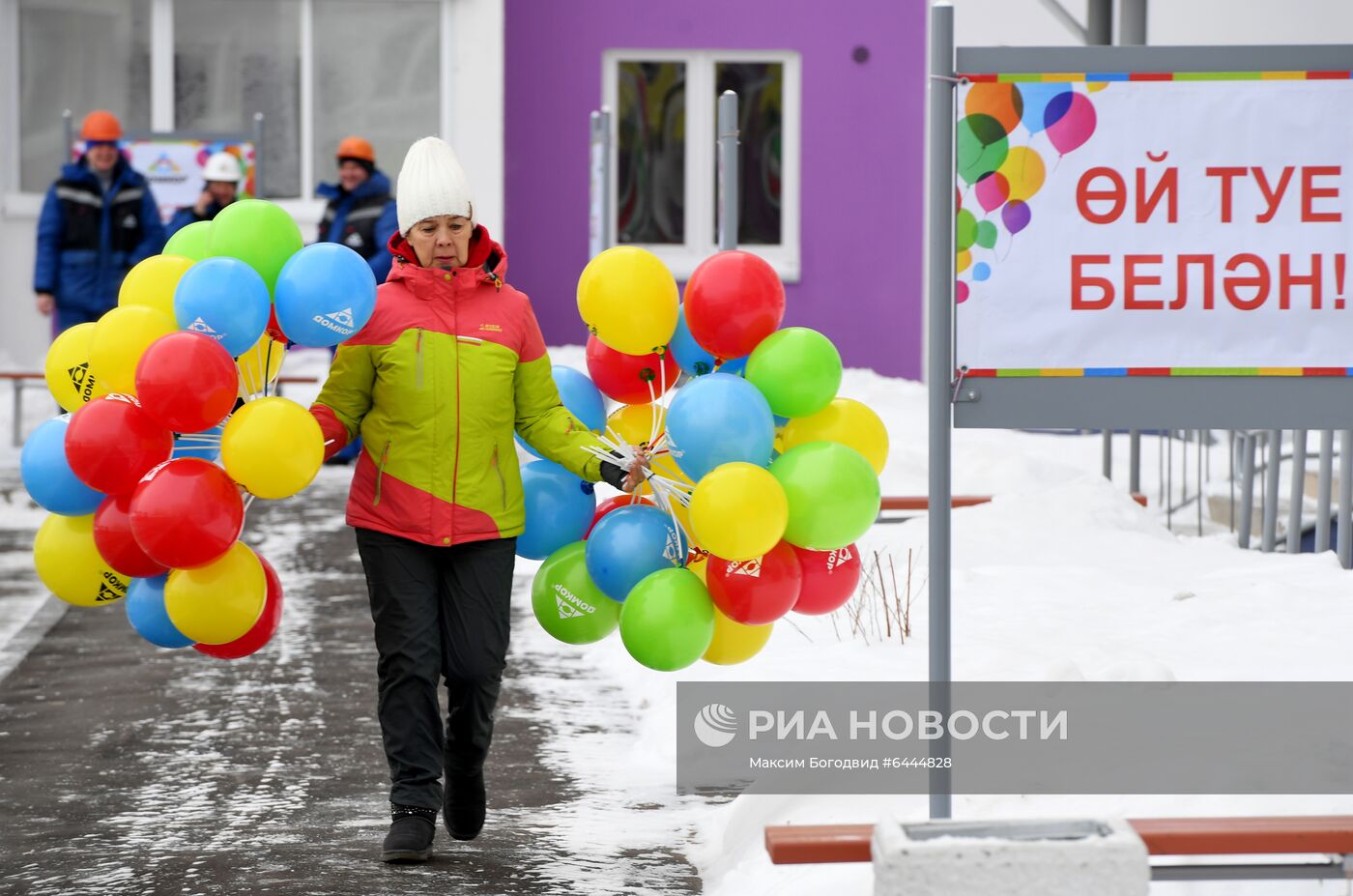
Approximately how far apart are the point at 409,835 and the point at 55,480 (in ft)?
4.21

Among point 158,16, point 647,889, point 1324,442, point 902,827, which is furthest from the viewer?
point 158,16

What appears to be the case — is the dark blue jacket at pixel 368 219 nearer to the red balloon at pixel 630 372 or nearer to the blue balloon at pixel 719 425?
the red balloon at pixel 630 372

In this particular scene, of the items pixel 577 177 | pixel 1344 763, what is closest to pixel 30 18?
pixel 577 177

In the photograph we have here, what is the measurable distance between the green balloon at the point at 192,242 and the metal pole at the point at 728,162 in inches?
120

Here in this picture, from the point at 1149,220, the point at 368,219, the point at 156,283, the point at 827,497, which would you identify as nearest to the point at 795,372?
the point at 827,497

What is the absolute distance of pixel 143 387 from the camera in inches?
190

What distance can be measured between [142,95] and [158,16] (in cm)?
74

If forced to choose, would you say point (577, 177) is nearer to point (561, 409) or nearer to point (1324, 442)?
point (1324, 442)

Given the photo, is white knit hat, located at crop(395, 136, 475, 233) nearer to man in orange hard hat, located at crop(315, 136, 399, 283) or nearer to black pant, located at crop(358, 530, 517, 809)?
black pant, located at crop(358, 530, 517, 809)

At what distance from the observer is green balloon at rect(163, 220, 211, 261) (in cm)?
533

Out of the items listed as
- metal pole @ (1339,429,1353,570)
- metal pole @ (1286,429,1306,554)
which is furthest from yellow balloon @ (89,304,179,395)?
metal pole @ (1286,429,1306,554)

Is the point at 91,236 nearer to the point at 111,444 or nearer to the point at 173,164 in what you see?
the point at 173,164

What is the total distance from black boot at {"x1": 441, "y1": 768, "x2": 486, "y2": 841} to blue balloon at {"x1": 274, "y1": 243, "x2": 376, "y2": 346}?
1265mm

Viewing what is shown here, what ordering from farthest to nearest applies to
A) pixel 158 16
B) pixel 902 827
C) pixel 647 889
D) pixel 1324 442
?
pixel 158 16
pixel 1324 442
pixel 647 889
pixel 902 827
